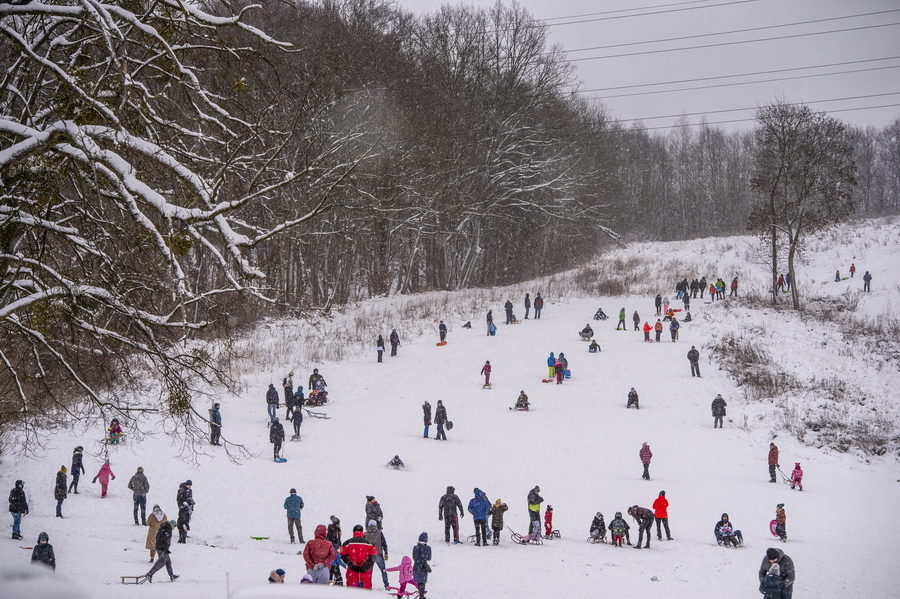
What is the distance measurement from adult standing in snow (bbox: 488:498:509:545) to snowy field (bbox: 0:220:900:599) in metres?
0.28

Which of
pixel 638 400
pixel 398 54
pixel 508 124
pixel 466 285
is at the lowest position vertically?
pixel 638 400

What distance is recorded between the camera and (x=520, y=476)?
19.6 m

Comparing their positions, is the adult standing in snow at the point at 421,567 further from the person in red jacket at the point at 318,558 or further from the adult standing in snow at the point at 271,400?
the adult standing in snow at the point at 271,400

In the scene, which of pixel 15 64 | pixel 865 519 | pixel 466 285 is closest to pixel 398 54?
pixel 466 285

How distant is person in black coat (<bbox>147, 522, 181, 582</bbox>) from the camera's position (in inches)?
461

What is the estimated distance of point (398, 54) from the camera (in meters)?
45.8

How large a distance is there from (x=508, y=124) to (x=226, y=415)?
3278 centimetres

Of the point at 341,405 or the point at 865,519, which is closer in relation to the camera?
the point at 865,519

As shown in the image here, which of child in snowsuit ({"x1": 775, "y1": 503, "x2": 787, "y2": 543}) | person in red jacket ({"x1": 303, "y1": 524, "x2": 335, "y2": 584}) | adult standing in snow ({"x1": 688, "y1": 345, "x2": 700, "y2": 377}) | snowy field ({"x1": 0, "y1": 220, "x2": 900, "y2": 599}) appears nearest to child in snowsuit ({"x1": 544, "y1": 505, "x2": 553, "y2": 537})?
snowy field ({"x1": 0, "y1": 220, "x2": 900, "y2": 599})

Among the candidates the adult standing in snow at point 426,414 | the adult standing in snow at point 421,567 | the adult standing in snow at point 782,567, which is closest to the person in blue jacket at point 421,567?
the adult standing in snow at point 421,567

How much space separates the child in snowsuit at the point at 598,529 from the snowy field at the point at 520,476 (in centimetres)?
45

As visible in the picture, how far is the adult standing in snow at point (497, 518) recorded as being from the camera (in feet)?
50.3

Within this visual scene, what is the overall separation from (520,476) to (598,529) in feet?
14.0

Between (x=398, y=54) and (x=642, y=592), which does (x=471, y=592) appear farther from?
(x=398, y=54)
